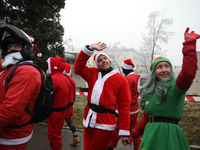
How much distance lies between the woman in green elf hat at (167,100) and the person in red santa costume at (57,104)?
6.96 ft

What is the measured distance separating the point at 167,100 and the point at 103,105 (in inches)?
39.0

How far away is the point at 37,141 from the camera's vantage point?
185 inches

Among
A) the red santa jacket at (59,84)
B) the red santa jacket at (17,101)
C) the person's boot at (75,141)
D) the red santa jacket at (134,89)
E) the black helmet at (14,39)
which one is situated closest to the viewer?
the red santa jacket at (17,101)

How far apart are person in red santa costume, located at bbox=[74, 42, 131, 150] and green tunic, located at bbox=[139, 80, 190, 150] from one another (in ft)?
2.10

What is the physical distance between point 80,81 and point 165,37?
37.0 ft

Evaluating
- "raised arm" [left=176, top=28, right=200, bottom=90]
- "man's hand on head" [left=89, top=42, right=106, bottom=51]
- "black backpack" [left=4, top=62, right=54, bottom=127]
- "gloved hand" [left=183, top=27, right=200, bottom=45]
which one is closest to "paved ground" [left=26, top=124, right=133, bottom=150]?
"black backpack" [left=4, top=62, right=54, bottom=127]

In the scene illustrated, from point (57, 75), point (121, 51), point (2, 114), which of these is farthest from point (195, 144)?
point (121, 51)

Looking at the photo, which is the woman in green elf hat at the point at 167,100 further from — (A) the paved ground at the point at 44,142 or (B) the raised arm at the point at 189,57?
(A) the paved ground at the point at 44,142

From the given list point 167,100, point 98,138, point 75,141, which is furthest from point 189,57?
point 75,141

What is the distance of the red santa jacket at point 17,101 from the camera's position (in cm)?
157

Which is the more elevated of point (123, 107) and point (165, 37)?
point (165, 37)

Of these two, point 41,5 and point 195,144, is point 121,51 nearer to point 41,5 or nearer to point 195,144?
point 41,5

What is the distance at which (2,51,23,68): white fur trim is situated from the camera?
1.82 metres

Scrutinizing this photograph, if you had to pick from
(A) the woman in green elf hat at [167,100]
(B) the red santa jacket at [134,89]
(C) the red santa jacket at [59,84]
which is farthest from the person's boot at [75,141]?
(A) the woman in green elf hat at [167,100]
